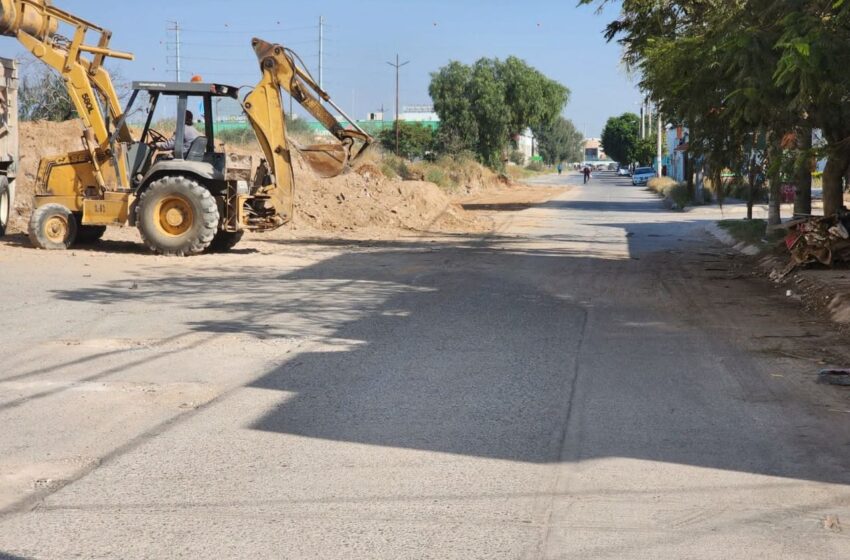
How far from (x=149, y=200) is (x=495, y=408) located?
1304 cm

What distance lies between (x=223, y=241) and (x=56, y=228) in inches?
128

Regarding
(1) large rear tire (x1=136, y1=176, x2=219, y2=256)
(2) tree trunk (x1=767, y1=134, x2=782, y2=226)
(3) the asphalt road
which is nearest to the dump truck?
(1) large rear tire (x1=136, y1=176, x2=219, y2=256)

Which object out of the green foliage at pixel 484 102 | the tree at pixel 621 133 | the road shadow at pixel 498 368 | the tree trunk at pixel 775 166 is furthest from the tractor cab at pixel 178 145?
the tree at pixel 621 133

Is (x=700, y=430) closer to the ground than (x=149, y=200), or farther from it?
closer to the ground

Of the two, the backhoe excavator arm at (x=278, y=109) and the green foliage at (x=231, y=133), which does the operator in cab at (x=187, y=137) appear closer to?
the backhoe excavator arm at (x=278, y=109)

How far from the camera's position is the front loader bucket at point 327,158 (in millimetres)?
21391

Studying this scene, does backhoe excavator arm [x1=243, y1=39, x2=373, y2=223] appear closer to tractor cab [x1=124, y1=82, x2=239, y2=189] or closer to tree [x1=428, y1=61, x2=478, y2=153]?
tractor cab [x1=124, y1=82, x2=239, y2=189]

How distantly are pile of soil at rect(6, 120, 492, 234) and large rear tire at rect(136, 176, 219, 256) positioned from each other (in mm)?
8150

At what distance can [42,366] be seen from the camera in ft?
30.2

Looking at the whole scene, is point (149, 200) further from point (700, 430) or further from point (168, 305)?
point (700, 430)

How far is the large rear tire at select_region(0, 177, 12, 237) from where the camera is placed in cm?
2209

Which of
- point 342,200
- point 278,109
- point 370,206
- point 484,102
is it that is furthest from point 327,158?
point 484,102

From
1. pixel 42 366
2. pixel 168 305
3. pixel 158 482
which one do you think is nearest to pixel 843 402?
pixel 158 482

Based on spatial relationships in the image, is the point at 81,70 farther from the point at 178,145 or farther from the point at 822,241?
the point at 822,241
